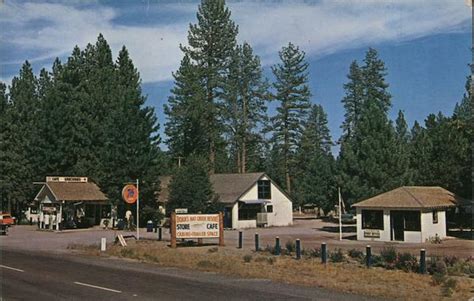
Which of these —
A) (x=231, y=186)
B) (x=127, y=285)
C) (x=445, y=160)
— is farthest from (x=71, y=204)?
(x=127, y=285)

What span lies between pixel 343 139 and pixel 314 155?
10.6 m

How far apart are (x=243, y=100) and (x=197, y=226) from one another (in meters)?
42.7

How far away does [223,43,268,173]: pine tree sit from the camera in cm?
6950

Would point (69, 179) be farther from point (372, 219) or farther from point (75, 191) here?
point (372, 219)

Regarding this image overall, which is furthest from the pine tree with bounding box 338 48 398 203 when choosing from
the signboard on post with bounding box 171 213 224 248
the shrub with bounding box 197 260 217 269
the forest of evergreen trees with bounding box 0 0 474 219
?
the shrub with bounding box 197 260 217 269

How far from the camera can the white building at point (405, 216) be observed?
3619cm

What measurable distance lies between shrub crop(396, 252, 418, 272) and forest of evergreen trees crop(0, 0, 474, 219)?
20.9 meters

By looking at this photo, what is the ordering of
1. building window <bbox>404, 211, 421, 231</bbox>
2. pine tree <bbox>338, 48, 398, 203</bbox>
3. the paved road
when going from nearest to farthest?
the paved road
building window <bbox>404, 211, 421, 231</bbox>
pine tree <bbox>338, 48, 398, 203</bbox>

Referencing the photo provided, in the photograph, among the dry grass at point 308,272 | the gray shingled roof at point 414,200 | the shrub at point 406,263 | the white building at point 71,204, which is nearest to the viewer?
the dry grass at point 308,272

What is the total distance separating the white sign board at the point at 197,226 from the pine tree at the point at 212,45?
1423 inches

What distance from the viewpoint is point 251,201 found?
2147 inches

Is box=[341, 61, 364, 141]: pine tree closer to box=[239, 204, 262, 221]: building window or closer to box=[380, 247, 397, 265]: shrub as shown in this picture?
box=[239, 204, 262, 221]: building window

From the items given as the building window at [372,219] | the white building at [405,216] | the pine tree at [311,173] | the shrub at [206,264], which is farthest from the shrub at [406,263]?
the pine tree at [311,173]

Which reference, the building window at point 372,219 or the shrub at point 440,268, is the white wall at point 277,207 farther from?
the shrub at point 440,268
